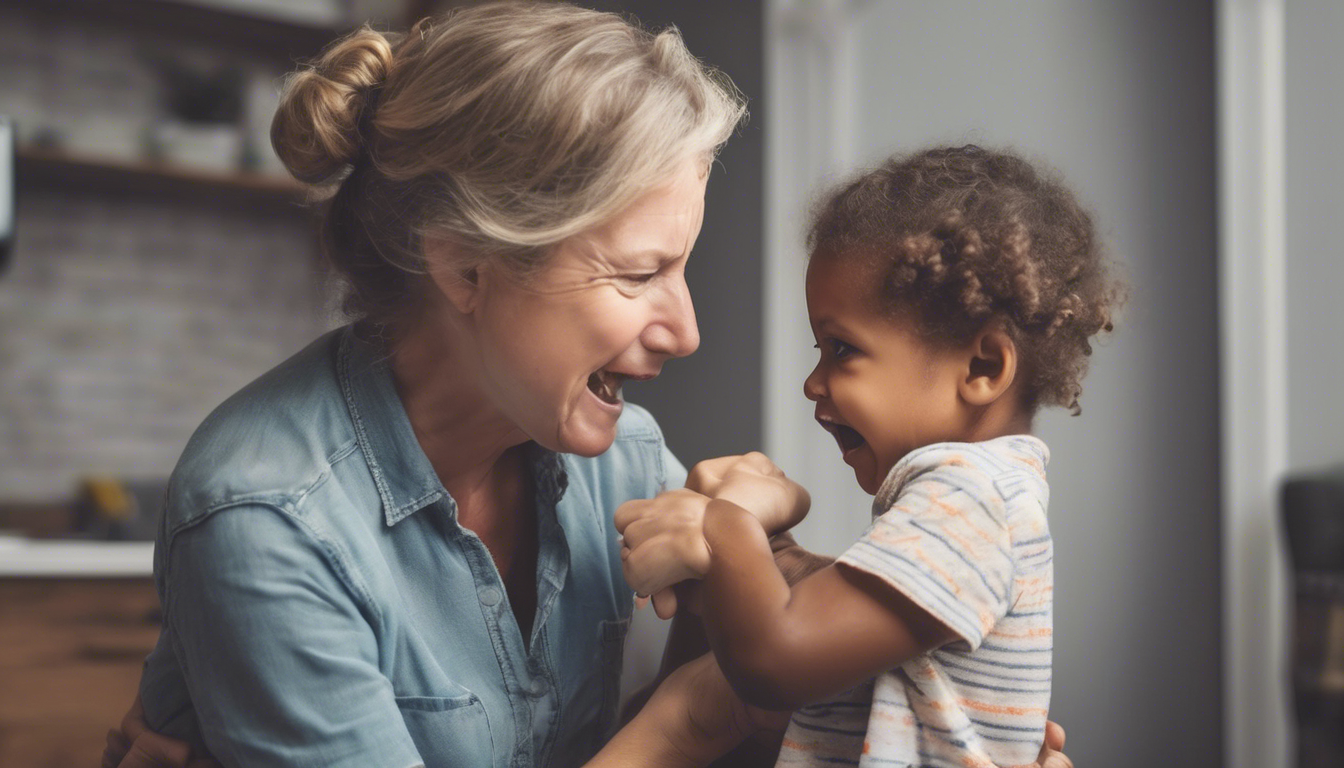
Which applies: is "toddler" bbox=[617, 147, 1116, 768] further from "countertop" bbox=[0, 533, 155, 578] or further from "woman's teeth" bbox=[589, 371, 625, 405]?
"countertop" bbox=[0, 533, 155, 578]

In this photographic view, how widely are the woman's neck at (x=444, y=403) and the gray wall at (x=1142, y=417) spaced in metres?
1.93

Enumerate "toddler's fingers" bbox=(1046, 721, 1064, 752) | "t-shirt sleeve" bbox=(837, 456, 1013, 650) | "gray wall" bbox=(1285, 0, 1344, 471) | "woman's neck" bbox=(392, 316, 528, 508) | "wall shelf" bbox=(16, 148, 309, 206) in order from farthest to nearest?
1. "wall shelf" bbox=(16, 148, 309, 206)
2. "gray wall" bbox=(1285, 0, 1344, 471)
3. "woman's neck" bbox=(392, 316, 528, 508)
4. "toddler's fingers" bbox=(1046, 721, 1064, 752)
5. "t-shirt sleeve" bbox=(837, 456, 1013, 650)

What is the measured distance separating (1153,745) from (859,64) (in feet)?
7.30

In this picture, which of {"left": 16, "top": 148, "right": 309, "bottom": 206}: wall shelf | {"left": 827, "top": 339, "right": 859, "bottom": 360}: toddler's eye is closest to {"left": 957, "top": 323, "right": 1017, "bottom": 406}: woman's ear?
{"left": 827, "top": 339, "right": 859, "bottom": 360}: toddler's eye

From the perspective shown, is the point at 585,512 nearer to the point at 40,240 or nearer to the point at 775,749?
the point at 775,749

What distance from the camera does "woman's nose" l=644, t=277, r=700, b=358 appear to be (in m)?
1.20

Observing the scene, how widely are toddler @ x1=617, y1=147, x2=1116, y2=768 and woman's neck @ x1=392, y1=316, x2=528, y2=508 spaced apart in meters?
0.28

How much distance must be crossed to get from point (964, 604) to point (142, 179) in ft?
11.5

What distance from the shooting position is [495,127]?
44.7 inches

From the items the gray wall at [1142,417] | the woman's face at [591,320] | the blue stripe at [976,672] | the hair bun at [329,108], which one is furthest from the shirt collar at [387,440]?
the gray wall at [1142,417]

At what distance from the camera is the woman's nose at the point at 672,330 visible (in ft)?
3.93

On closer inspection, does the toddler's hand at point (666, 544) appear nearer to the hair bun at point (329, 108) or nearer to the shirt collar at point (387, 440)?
the shirt collar at point (387, 440)

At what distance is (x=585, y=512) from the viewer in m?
1.44

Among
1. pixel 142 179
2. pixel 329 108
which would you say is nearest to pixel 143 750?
pixel 329 108
